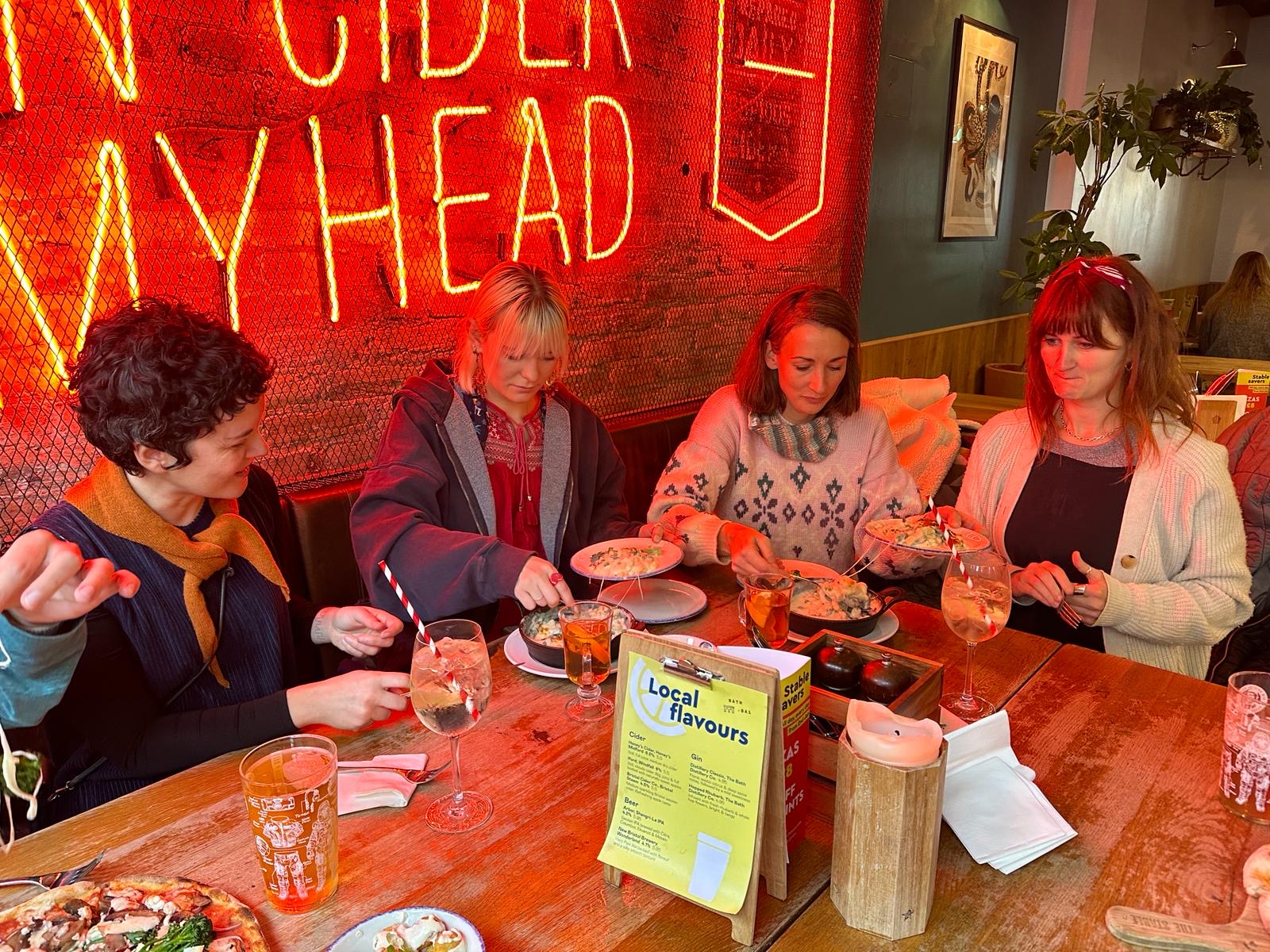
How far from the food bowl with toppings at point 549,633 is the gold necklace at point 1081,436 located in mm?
1210

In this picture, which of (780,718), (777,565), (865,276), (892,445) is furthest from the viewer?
(865,276)

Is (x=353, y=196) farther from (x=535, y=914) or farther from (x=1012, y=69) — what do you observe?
(x=1012, y=69)

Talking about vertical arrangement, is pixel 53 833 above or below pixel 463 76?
below

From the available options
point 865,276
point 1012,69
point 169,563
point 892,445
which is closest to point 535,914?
point 169,563

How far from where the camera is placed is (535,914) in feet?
3.26

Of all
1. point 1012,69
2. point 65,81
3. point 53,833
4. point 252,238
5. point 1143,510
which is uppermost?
point 1012,69

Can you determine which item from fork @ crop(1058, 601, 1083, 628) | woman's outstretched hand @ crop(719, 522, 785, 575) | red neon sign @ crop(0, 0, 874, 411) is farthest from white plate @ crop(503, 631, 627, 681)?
red neon sign @ crop(0, 0, 874, 411)

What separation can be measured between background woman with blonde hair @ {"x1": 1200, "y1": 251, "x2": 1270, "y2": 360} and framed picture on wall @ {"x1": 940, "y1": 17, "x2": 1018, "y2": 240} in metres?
1.95

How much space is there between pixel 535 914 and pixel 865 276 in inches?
168

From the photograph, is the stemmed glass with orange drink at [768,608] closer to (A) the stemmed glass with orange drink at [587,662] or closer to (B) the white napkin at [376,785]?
(A) the stemmed glass with orange drink at [587,662]

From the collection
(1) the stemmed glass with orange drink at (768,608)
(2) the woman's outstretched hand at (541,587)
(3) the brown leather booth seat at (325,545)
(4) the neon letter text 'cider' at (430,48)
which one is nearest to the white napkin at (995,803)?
(1) the stemmed glass with orange drink at (768,608)

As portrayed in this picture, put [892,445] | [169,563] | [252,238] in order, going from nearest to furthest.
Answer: [169,563]
[252,238]
[892,445]

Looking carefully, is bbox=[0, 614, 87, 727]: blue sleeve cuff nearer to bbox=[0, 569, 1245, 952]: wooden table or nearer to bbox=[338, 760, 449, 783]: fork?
bbox=[0, 569, 1245, 952]: wooden table

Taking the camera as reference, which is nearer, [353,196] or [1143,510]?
[1143,510]
